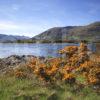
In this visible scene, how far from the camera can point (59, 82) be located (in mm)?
11617

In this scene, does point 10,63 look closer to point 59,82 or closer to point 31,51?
point 59,82

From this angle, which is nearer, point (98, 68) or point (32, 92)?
point (32, 92)

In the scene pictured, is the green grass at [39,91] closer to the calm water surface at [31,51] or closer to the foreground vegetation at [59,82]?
the foreground vegetation at [59,82]

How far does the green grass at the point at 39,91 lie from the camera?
9539 millimetres

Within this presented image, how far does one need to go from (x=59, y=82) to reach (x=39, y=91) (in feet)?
5.44

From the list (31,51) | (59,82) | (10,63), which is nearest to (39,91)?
(59,82)

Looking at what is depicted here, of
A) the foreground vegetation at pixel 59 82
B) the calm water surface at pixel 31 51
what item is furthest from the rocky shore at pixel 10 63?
the calm water surface at pixel 31 51

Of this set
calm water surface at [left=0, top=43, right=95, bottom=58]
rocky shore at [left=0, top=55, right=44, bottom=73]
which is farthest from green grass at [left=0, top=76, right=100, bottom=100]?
calm water surface at [left=0, top=43, right=95, bottom=58]

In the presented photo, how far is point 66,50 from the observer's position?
→ 13.3 m

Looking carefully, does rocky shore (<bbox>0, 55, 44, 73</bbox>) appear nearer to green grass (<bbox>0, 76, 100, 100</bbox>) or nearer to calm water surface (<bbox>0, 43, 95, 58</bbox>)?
green grass (<bbox>0, 76, 100, 100</bbox>)

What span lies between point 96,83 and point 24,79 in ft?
10.6

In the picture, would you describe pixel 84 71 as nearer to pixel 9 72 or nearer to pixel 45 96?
pixel 45 96

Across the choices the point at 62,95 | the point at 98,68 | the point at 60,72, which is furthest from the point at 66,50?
the point at 62,95

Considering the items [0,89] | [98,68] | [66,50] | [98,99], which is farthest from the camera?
[66,50]
